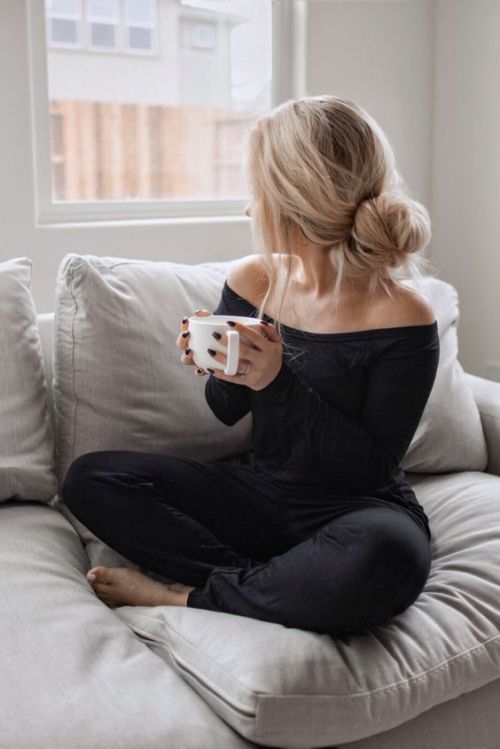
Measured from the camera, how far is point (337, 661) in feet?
4.27

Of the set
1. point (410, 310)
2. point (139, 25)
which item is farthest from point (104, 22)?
point (410, 310)

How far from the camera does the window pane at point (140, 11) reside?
253 cm

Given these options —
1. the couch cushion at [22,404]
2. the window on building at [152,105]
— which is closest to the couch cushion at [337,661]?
the couch cushion at [22,404]

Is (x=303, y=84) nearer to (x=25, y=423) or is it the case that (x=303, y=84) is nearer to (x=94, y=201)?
(x=94, y=201)

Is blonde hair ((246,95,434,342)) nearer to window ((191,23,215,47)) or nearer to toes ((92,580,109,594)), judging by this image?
toes ((92,580,109,594))

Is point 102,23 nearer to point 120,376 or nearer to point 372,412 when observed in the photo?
point 120,376

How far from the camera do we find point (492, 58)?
2.84m

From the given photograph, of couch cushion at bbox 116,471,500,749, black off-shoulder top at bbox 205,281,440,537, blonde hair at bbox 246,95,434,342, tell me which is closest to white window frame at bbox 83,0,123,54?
blonde hair at bbox 246,95,434,342

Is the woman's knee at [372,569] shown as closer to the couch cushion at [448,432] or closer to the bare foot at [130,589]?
the bare foot at [130,589]

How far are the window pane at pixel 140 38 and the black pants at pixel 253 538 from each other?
1.32 metres

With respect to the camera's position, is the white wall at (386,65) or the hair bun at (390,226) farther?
the white wall at (386,65)

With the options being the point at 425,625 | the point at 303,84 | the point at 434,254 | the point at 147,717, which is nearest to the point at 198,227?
the point at 303,84

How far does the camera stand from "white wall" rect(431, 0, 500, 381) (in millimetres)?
2873

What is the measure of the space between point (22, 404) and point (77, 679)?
0.67m
